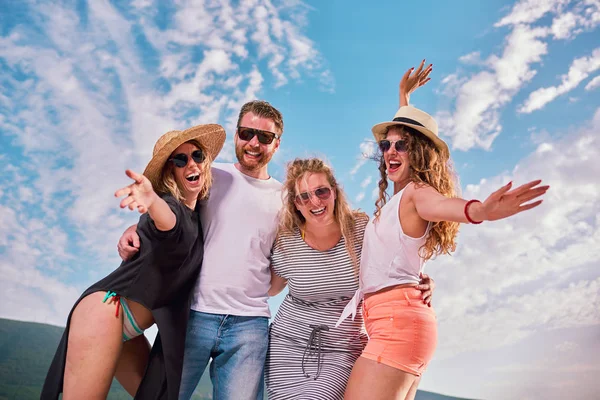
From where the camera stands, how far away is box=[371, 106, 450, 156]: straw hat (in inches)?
165

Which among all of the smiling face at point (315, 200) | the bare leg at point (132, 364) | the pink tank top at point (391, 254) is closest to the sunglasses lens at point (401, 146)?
the pink tank top at point (391, 254)

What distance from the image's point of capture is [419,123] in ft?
14.0

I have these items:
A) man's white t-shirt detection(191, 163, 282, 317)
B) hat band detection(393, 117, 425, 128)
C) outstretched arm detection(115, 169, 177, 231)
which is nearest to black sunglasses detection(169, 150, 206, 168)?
man's white t-shirt detection(191, 163, 282, 317)

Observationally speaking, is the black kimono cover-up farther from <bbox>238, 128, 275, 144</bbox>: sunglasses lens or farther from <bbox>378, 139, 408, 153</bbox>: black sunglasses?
<bbox>378, 139, 408, 153</bbox>: black sunglasses

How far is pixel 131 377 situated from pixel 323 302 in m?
1.89

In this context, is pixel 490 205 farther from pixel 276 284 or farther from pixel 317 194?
pixel 276 284

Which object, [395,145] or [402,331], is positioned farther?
[395,145]

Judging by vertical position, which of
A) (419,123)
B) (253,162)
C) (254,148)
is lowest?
(253,162)

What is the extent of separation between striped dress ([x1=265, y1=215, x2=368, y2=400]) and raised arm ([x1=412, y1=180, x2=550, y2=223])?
1325 millimetres

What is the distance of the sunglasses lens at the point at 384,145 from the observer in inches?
Answer: 169

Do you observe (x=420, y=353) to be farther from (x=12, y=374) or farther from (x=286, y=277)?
(x=12, y=374)

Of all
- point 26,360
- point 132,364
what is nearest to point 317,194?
point 132,364

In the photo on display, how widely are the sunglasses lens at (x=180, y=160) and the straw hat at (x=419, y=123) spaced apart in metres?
1.81

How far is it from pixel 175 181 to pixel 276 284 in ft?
5.08
